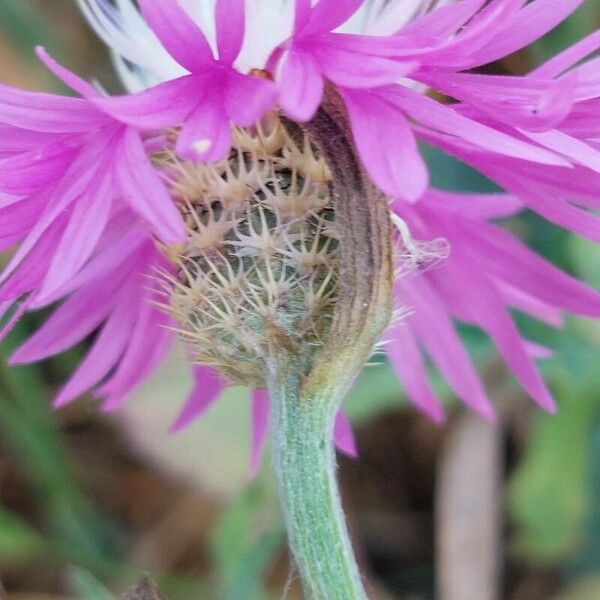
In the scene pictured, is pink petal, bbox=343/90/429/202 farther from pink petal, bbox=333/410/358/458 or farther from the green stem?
pink petal, bbox=333/410/358/458

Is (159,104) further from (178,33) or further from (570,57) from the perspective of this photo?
(570,57)

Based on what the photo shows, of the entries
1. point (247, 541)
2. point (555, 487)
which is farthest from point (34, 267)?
point (555, 487)

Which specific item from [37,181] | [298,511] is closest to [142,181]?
[37,181]

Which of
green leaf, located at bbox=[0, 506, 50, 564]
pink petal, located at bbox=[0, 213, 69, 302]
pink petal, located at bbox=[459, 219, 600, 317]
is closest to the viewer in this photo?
pink petal, located at bbox=[0, 213, 69, 302]

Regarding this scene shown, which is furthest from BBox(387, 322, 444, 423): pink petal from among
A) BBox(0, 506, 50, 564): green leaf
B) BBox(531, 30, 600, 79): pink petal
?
BBox(0, 506, 50, 564): green leaf

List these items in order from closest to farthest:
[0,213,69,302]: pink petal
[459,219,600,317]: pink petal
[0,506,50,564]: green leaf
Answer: [0,213,69,302]: pink petal → [459,219,600,317]: pink petal → [0,506,50,564]: green leaf

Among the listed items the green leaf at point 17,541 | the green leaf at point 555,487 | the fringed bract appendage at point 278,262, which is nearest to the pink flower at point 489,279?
the fringed bract appendage at point 278,262
